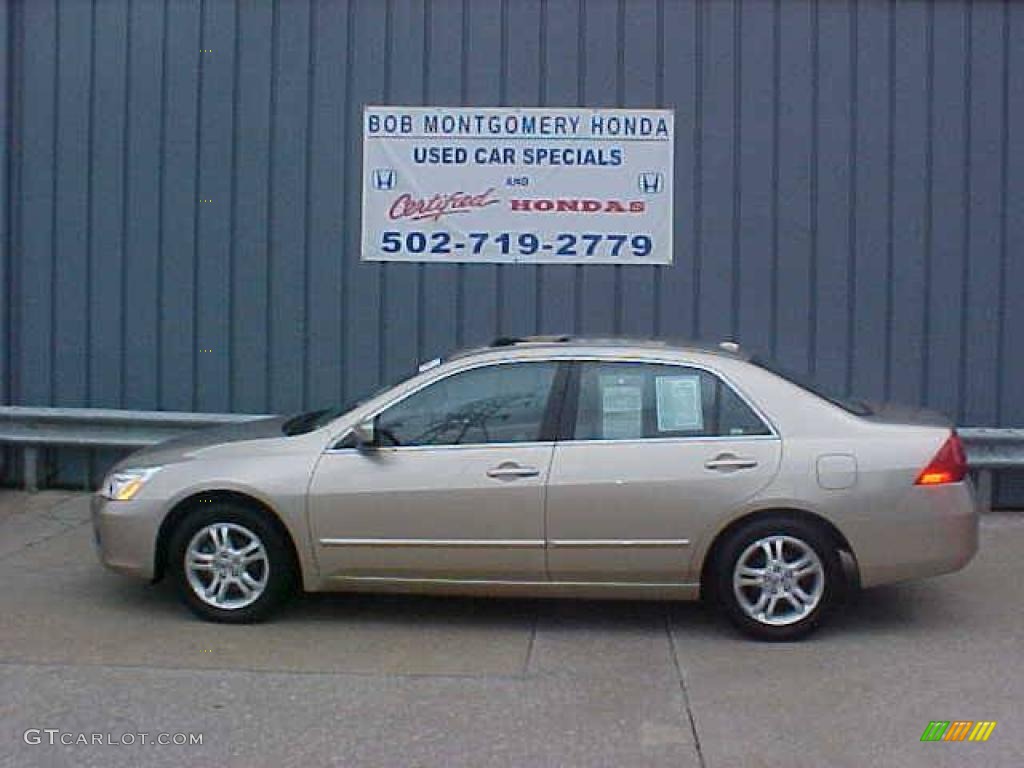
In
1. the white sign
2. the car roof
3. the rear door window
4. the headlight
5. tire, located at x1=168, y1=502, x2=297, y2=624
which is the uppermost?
the white sign

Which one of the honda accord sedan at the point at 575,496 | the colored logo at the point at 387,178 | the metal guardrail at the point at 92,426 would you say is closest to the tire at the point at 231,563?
the honda accord sedan at the point at 575,496

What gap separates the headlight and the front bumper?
4cm

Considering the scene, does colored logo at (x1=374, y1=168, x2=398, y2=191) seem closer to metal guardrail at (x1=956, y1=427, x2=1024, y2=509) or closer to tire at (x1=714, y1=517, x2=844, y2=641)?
metal guardrail at (x1=956, y1=427, x2=1024, y2=509)

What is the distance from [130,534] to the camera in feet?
23.5

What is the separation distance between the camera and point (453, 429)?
704 cm

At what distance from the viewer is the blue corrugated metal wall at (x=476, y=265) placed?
1029 centimetres

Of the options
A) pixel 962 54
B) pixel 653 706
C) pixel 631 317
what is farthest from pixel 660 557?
pixel 962 54

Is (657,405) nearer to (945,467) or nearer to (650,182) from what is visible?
(945,467)

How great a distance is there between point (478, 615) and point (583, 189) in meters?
4.04

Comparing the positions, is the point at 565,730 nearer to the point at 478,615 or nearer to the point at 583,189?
the point at 478,615

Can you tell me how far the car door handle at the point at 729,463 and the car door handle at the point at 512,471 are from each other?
85 cm

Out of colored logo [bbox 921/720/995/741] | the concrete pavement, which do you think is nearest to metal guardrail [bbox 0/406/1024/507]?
the concrete pavement

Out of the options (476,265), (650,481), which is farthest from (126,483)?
(476,265)

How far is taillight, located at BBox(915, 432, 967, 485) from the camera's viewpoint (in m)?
6.79
